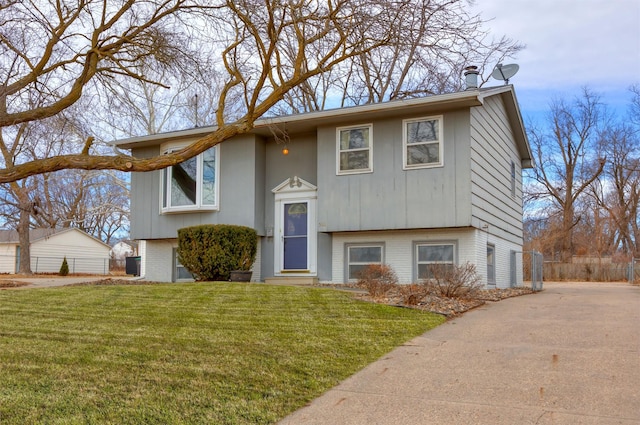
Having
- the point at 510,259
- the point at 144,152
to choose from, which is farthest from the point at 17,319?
the point at 510,259

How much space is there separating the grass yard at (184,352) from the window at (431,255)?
11.9ft

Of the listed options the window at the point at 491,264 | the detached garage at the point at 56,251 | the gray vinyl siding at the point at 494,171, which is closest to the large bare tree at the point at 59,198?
the detached garage at the point at 56,251

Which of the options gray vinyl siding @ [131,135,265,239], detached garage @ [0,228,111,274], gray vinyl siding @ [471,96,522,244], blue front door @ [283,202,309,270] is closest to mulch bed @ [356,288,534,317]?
gray vinyl siding @ [471,96,522,244]

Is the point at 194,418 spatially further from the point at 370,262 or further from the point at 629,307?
the point at 370,262

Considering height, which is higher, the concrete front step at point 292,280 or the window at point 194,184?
the window at point 194,184

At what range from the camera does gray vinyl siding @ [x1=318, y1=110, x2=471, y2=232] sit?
39.3ft

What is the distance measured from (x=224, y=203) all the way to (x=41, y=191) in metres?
22.3

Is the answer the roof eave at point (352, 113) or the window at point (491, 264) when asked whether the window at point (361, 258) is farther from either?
the roof eave at point (352, 113)

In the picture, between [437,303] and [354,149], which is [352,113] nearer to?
[354,149]

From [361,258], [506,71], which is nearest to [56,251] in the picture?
[361,258]

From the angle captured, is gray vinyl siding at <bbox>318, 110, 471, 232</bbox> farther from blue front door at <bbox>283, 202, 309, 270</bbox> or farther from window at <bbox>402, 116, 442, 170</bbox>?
blue front door at <bbox>283, 202, 309, 270</bbox>

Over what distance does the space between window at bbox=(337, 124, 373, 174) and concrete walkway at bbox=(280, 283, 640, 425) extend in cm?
629

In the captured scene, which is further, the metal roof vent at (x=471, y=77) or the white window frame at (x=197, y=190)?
the white window frame at (x=197, y=190)

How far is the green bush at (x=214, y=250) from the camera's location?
41.3 ft
